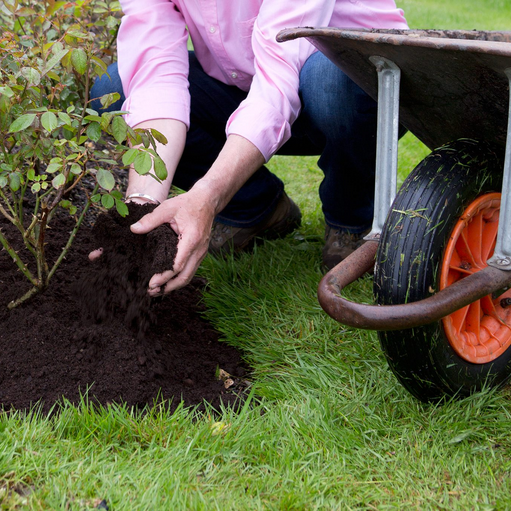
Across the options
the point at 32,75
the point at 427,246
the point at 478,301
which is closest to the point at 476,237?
the point at 478,301

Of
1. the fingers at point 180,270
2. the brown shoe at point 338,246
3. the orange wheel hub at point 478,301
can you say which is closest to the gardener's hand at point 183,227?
the fingers at point 180,270

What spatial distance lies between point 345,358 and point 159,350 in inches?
24.1

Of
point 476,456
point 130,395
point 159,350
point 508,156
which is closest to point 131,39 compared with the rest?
point 159,350

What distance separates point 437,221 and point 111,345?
39.7 inches

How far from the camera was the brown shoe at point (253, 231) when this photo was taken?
275 centimetres

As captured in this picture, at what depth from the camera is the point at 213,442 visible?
1541 mm

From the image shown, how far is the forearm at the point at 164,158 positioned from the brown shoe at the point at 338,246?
846 millimetres

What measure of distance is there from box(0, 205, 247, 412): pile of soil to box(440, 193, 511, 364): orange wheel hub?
2.26 feet

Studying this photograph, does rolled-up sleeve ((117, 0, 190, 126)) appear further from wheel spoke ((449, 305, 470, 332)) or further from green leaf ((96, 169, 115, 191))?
wheel spoke ((449, 305, 470, 332))

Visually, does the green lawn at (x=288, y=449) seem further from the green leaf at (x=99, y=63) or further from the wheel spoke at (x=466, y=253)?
the green leaf at (x=99, y=63)

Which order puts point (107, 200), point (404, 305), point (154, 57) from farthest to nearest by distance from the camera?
point (154, 57) → point (107, 200) → point (404, 305)

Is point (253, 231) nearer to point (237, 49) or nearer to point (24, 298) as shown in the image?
point (237, 49)

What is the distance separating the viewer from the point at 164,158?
6.61 ft

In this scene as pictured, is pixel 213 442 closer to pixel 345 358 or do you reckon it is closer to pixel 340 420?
pixel 340 420
